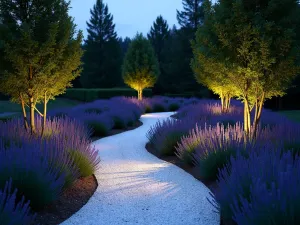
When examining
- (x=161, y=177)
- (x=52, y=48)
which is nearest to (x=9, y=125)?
(x=52, y=48)

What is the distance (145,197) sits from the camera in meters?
5.39

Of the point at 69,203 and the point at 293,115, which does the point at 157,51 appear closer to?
the point at 293,115

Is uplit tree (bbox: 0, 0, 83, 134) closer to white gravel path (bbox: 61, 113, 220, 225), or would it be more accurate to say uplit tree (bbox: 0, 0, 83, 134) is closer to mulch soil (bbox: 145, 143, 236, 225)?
white gravel path (bbox: 61, 113, 220, 225)

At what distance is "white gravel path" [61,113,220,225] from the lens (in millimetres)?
4491

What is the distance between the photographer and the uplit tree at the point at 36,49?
7.61 metres

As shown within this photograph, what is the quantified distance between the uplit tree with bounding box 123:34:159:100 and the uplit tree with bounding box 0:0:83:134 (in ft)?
57.2

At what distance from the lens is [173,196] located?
18.0 feet

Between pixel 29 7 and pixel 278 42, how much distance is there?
598cm

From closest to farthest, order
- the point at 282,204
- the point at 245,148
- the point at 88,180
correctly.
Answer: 1. the point at 282,204
2. the point at 245,148
3. the point at 88,180

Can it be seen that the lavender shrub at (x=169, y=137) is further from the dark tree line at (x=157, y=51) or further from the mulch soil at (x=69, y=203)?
the dark tree line at (x=157, y=51)

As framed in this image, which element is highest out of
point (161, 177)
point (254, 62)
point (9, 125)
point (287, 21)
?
point (287, 21)

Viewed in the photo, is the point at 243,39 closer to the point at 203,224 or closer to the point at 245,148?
the point at 245,148

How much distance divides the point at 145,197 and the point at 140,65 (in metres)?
21.5

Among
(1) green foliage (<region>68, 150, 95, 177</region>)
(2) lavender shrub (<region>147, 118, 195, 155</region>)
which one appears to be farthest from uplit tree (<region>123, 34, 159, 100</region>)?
(1) green foliage (<region>68, 150, 95, 177</region>)
